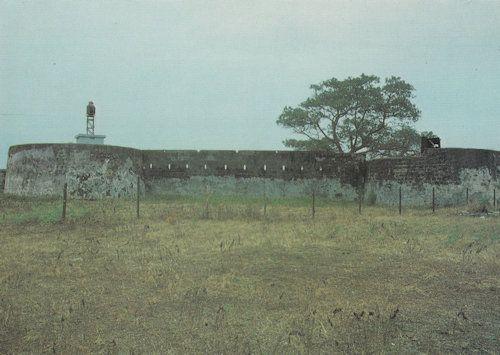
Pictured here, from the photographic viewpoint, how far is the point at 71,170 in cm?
1905

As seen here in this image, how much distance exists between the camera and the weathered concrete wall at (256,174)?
70.9 feet

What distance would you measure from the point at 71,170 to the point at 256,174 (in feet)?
25.8

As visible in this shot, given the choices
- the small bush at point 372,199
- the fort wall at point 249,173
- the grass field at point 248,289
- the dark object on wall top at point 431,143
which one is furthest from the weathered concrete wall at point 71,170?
the dark object on wall top at point 431,143

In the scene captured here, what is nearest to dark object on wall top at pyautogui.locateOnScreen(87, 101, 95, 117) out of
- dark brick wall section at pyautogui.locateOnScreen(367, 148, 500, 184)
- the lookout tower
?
the lookout tower

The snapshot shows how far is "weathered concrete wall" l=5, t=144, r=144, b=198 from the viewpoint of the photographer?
19.1 m

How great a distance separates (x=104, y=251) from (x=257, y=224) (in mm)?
4454

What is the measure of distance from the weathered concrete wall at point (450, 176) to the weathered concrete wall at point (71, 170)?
38.5 feet

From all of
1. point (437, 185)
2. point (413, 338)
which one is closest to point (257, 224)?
point (413, 338)

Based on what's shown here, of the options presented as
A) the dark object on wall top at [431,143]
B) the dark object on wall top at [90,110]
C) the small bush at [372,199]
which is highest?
the dark object on wall top at [90,110]

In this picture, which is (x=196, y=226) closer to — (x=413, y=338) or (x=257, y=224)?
(x=257, y=224)

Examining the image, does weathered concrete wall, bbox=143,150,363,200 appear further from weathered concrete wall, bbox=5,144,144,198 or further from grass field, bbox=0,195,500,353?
grass field, bbox=0,195,500,353

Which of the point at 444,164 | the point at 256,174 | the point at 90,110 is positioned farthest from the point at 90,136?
the point at 444,164

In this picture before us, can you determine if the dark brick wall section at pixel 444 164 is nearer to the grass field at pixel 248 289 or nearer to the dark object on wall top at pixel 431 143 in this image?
the dark object on wall top at pixel 431 143

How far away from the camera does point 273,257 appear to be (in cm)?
781
